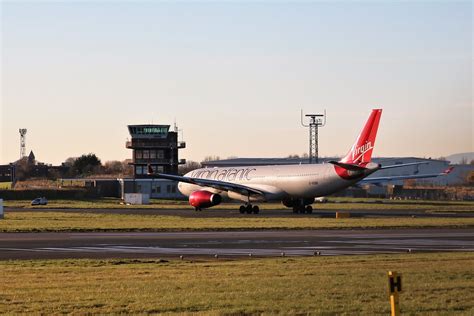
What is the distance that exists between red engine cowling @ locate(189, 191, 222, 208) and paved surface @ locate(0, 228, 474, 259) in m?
30.8

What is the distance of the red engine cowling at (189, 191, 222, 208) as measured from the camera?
3386 inches

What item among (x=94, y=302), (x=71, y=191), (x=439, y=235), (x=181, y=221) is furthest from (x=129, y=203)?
(x=94, y=302)

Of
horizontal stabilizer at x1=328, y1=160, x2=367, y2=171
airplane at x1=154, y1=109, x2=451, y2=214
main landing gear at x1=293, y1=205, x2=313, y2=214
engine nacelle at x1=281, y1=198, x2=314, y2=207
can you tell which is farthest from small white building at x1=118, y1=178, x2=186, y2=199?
horizontal stabilizer at x1=328, y1=160, x2=367, y2=171

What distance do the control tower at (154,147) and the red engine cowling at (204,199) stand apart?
65443 mm

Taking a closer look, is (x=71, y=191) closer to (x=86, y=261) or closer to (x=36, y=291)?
(x=86, y=261)

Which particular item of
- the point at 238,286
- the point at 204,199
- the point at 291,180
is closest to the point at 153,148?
the point at 204,199

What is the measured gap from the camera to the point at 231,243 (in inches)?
1756

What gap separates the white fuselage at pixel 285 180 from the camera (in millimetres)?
77688

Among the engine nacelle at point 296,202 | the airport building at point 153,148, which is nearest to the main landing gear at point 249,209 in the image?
the engine nacelle at point 296,202

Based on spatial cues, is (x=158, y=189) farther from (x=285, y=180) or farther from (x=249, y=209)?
(x=285, y=180)

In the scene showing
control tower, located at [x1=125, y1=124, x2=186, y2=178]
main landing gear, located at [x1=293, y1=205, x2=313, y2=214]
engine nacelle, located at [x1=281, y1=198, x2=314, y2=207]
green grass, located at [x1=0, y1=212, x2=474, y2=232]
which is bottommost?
green grass, located at [x1=0, y1=212, x2=474, y2=232]

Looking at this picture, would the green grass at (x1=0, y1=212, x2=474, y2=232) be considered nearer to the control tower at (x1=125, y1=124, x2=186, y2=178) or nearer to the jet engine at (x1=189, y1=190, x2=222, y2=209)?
the jet engine at (x1=189, y1=190, x2=222, y2=209)

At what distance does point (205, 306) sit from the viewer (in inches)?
840

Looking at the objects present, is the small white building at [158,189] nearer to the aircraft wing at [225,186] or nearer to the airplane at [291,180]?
the airplane at [291,180]
